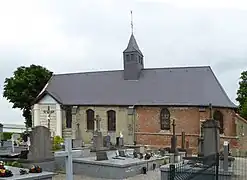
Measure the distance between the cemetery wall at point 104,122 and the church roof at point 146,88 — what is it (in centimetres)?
55

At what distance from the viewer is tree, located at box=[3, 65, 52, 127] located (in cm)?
3806

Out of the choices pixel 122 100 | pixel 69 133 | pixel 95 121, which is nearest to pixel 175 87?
pixel 122 100

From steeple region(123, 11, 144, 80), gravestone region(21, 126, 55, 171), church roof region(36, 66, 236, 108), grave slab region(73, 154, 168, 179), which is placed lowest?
grave slab region(73, 154, 168, 179)

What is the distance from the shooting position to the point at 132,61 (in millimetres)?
32750

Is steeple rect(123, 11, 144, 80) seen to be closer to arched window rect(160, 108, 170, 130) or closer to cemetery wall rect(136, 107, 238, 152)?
cemetery wall rect(136, 107, 238, 152)

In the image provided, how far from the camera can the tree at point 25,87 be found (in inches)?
1499

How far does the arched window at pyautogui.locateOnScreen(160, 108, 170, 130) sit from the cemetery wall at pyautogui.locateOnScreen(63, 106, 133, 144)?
2.66 m

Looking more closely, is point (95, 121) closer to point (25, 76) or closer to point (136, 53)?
point (136, 53)

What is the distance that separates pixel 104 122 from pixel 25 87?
452 inches

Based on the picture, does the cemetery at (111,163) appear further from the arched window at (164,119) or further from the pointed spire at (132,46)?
the pointed spire at (132,46)

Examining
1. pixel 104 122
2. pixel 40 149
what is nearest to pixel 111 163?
pixel 40 149

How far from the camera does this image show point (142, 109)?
29734 millimetres

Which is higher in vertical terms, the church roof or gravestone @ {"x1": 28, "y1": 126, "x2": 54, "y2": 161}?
the church roof

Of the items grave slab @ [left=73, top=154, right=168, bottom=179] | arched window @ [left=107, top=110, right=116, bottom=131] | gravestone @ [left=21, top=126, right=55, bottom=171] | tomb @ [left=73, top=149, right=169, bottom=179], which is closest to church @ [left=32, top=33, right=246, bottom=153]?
arched window @ [left=107, top=110, right=116, bottom=131]
